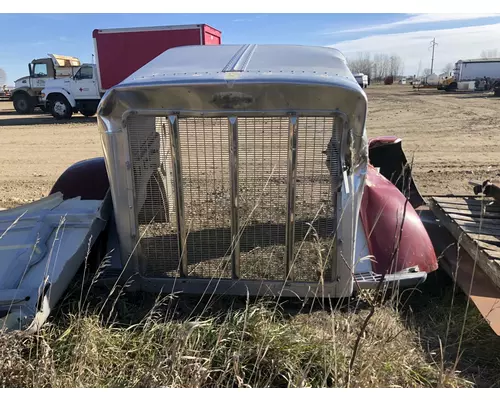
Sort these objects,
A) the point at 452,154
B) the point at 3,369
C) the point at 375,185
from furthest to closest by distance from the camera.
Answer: the point at 452,154, the point at 375,185, the point at 3,369

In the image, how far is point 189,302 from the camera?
3055 mm

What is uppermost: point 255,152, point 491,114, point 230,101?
point 230,101

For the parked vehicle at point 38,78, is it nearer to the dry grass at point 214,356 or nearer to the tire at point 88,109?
the tire at point 88,109

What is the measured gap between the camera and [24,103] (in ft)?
70.1

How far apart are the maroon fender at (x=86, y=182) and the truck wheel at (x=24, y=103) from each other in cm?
2005

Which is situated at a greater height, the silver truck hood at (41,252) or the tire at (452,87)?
the silver truck hood at (41,252)

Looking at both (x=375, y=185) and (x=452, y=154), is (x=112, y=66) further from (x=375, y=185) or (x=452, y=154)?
(x=375, y=185)

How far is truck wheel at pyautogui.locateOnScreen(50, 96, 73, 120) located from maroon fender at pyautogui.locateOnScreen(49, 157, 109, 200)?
16.4m

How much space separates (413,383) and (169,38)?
1414 centimetres

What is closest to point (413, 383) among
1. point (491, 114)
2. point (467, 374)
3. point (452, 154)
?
point (467, 374)

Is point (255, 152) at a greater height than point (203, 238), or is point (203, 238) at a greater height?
point (255, 152)

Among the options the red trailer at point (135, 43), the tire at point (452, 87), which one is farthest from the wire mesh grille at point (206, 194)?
the tire at point (452, 87)

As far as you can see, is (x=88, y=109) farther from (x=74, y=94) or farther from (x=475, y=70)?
(x=475, y=70)

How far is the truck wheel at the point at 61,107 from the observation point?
61.4 feet
